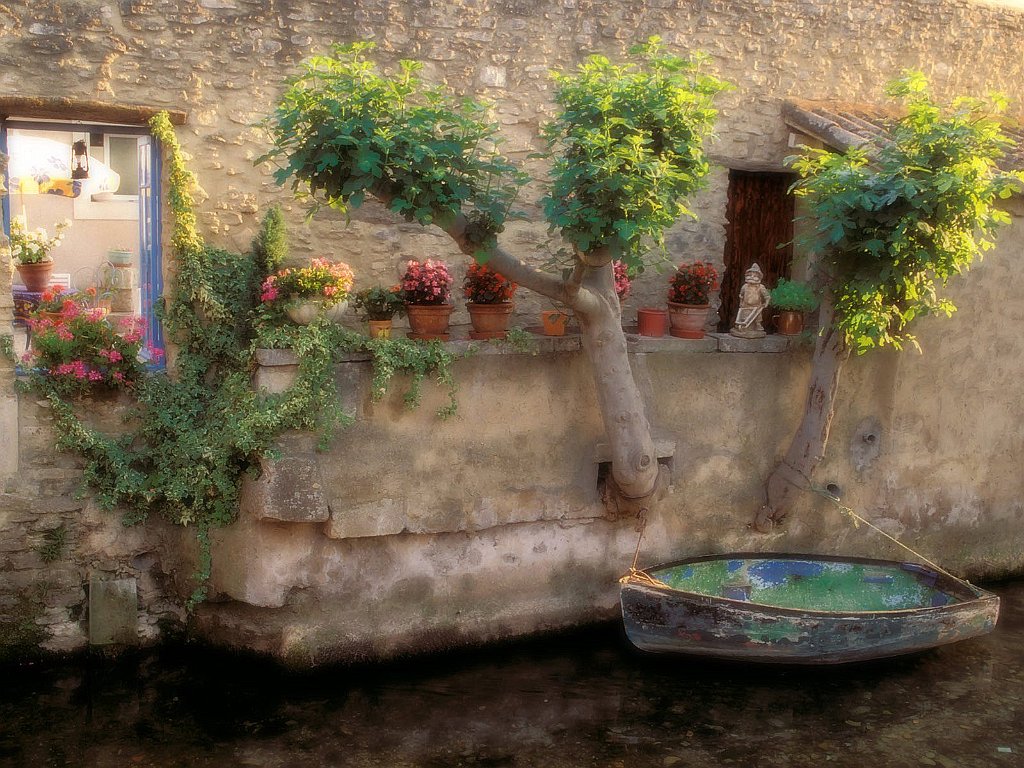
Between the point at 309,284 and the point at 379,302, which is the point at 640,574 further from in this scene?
the point at 309,284

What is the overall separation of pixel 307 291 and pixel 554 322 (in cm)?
186

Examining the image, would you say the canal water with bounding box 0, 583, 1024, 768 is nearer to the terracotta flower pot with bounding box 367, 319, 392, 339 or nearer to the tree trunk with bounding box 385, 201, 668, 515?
the tree trunk with bounding box 385, 201, 668, 515

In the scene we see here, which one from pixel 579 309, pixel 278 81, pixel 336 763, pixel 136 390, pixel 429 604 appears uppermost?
pixel 278 81

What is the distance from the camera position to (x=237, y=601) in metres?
7.12

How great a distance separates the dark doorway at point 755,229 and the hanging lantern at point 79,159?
17.6 feet

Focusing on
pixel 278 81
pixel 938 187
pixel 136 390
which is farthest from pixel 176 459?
pixel 938 187

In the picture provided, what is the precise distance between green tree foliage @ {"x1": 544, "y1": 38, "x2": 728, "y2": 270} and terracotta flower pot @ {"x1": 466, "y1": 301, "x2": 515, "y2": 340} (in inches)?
49.9

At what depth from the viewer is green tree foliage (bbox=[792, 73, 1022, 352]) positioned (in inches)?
273

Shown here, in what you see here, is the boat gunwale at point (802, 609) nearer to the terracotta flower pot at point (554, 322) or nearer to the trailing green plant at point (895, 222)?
the trailing green plant at point (895, 222)

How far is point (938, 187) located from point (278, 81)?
465 centimetres

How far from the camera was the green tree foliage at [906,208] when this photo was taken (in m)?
6.94

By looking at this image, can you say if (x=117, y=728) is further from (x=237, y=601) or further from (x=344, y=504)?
(x=344, y=504)

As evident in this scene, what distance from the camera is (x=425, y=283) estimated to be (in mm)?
7238

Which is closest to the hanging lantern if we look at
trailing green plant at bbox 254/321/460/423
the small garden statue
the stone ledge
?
trailing green plant at bbox 254/321/460/423
